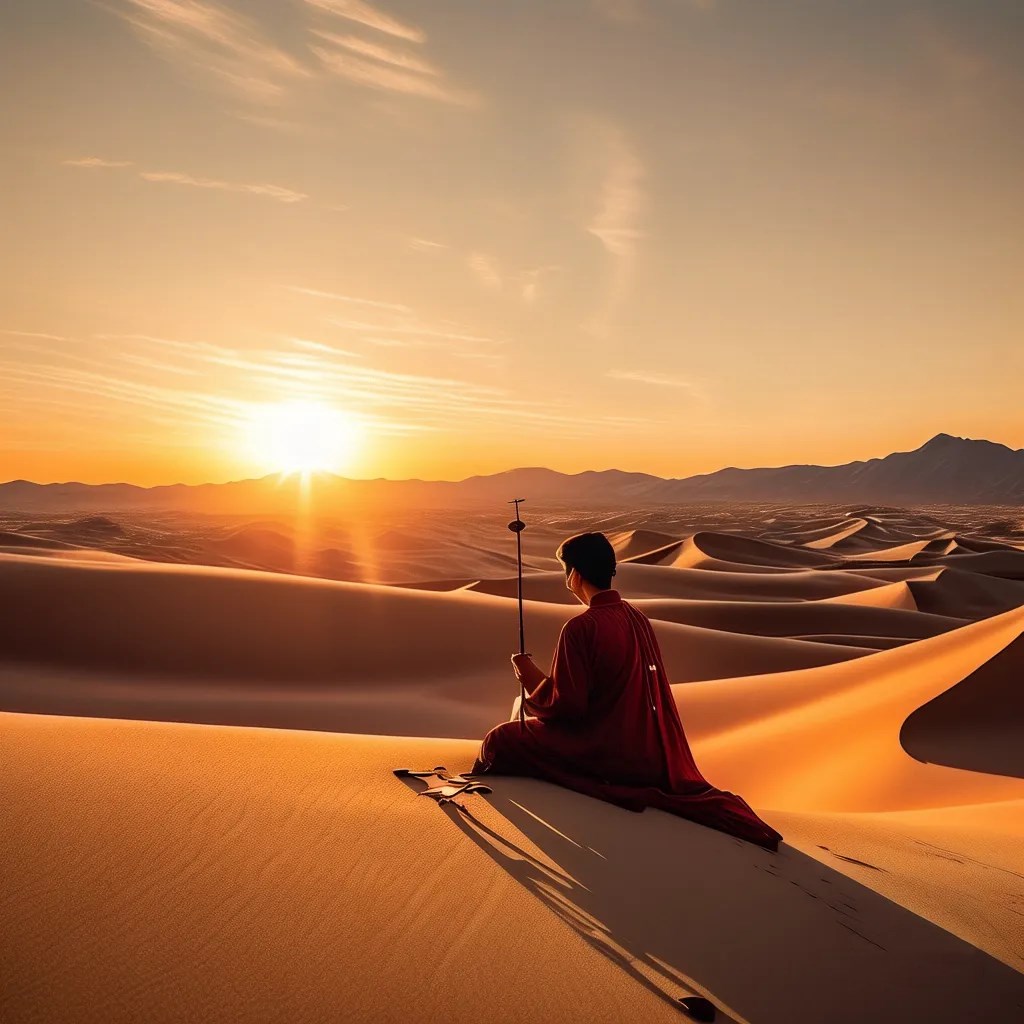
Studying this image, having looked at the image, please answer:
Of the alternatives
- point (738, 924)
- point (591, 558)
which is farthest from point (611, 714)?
point (738, 924)

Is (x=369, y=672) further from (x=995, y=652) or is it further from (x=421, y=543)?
(x=421, y=543)

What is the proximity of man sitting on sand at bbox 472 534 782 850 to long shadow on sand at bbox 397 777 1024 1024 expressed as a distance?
16 centimetres

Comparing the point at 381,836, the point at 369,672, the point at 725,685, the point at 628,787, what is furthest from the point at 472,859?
the point at 369,672

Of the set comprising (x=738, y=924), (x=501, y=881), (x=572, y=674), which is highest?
(x=572, y=674)

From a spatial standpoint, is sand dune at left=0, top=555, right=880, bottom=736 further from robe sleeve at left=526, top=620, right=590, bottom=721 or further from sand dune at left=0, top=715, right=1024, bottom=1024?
sand dune at left=0, top=715, right=1024, bottom=1024

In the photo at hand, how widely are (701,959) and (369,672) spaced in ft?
31.1

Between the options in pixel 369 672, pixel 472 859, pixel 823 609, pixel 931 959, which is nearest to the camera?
pixel 931 959

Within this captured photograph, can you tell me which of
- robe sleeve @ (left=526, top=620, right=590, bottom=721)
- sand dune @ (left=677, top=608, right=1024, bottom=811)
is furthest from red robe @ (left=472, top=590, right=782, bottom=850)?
sand dune @ (left=677, top=608, right=1024, bottom=811)

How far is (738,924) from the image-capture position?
2.70m

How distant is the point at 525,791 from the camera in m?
3.73

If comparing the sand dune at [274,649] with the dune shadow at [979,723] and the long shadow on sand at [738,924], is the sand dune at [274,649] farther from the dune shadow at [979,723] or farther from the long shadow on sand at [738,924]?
the long shadow on sand at [738,924]

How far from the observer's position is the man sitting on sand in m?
3.63

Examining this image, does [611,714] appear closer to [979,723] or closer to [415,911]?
[415,911]

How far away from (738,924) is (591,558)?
5.34 feet
